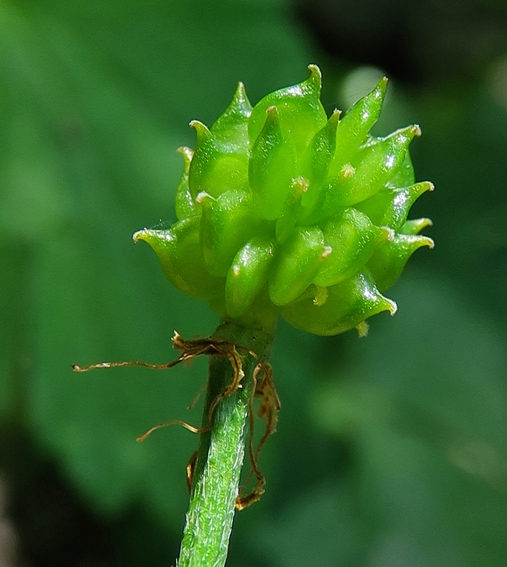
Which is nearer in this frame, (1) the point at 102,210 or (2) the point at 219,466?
(2) the point at 219,466

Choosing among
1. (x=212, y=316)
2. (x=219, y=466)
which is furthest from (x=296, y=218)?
(x=212, y=316)

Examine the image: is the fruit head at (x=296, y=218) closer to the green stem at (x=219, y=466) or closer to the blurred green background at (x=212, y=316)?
the green stem at (x=219, y=466)

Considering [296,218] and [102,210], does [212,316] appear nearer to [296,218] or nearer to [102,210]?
[102,210]

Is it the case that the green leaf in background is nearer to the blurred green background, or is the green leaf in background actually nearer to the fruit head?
the blurred green background

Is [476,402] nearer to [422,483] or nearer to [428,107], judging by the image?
[422,483]

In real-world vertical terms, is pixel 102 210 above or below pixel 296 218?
below

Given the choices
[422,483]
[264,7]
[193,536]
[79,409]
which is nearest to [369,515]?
[422,483]
